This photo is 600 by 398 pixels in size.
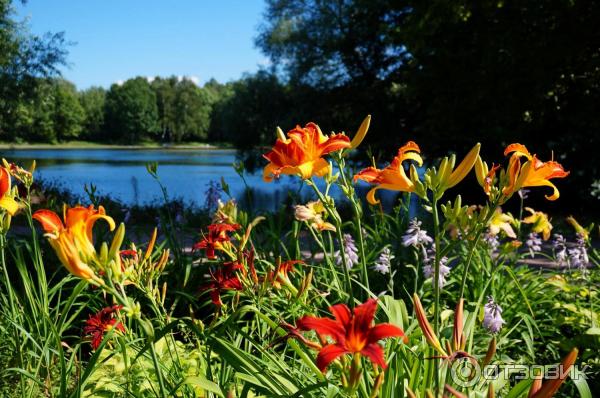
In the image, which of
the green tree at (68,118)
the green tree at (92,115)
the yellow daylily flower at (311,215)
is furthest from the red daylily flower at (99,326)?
the green tree at (92,115)

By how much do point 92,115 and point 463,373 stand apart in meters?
69.6

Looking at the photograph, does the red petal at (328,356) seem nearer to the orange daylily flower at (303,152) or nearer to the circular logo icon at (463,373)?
the circular logo icon at (463,373)

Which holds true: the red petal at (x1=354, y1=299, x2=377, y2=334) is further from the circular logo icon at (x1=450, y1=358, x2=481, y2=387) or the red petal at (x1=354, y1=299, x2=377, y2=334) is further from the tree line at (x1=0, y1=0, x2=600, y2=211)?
the tree line at (x1=0, y1=0, x2=600, y2=211)

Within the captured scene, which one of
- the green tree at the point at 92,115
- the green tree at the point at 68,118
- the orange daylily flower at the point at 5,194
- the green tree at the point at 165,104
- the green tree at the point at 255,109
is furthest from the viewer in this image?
the green tree at the point at 165,104

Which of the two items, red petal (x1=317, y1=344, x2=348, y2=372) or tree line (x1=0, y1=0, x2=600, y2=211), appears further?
tree line (x1=0, y1=0, x2=600, y2=211)

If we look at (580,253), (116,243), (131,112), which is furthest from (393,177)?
(131,112)

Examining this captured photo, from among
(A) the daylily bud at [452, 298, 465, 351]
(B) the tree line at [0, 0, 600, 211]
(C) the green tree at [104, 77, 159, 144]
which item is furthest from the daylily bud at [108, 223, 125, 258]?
(C) the green tree at [104, 77, 159, 144]

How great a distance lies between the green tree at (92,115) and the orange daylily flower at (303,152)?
220ft

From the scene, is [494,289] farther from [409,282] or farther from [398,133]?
[398,133]

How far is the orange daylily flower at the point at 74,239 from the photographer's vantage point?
92cm

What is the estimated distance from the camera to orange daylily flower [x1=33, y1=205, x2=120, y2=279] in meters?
0.92

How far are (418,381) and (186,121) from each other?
6922cm

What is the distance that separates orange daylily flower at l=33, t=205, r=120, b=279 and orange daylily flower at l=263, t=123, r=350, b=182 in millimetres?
481

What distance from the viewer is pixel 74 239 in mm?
954
